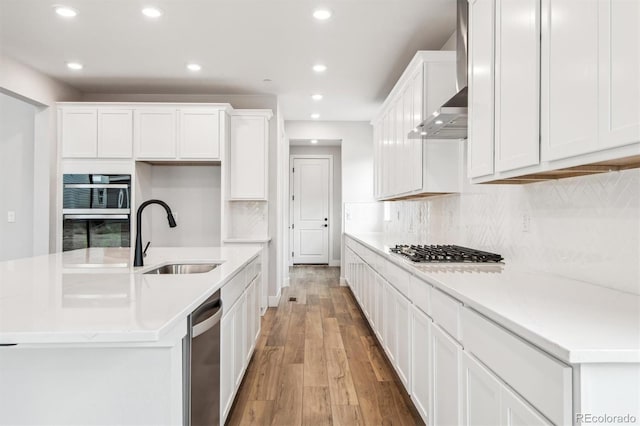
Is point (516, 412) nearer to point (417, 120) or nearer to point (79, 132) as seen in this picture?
point (417, 120)

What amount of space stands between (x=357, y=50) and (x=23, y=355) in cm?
343

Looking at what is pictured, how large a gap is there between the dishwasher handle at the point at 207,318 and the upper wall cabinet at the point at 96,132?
3.43 metres

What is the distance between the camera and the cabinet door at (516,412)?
1004mm

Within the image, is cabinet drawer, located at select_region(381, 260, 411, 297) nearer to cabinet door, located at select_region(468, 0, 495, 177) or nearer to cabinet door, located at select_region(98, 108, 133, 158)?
cabinet door, located at select_region(468, 0, 495, 177)

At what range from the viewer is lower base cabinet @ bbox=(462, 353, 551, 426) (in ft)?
3.49

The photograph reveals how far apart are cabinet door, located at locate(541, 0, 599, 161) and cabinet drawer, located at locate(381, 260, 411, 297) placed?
1.14 m

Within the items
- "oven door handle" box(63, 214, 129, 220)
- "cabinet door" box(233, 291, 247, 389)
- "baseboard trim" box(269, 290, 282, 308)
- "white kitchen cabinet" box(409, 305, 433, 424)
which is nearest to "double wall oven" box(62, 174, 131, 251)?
"oven door handle" box(63, 214, 129, 220)

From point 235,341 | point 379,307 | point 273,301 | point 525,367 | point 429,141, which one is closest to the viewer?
point 525,367

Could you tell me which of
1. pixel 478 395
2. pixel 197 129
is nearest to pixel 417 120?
pixel 478 395

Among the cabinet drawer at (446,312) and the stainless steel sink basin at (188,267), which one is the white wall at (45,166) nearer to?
the stainless steel sink basin at (188,267)

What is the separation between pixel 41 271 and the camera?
75.4 inches

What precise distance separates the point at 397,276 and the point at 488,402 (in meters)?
1.30

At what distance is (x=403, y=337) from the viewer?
244 centimetres

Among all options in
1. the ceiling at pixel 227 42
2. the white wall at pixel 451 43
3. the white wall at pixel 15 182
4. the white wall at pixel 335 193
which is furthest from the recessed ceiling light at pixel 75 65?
→ the white wall at pixel 335 193
